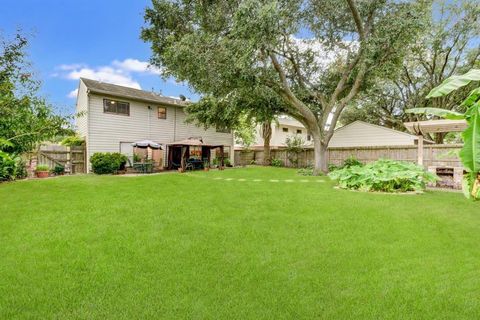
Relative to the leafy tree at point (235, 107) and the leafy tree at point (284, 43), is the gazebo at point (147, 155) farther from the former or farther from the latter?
the leafy tree at point (284, 43)

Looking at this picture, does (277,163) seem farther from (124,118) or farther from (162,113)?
(124,118)

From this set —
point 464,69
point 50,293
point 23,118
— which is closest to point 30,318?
point 50,293

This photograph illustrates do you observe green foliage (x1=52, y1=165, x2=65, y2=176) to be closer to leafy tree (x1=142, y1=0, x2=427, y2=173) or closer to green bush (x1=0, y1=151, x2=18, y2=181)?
leafy tree (x1=142, y1=0, x2=427, y2=173)

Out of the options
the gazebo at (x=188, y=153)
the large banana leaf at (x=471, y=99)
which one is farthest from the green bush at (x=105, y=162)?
the large banana leaf at (x=471, y=99)

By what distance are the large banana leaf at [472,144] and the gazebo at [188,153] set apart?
16606 mm

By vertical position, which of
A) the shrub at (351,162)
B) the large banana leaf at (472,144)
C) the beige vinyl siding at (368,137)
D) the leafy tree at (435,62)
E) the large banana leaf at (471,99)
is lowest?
the shrub at (351,162)

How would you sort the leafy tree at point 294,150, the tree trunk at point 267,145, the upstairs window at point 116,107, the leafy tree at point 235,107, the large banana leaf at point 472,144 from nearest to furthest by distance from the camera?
the large banana leaf at point 472,144 < the leafy tree at point 235,107 < the upstairs window at point 116,107 < the leafy tree at point 294,150 < the tree trunk at point 267,145

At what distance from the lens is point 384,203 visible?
702 cm

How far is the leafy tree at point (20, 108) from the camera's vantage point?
7.40ft

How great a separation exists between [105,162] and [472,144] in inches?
627

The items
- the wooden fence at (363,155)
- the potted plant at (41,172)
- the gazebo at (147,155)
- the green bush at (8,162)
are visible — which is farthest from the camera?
the gazebo at (147,155)

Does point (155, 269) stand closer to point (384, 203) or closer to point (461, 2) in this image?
point (384, 203)

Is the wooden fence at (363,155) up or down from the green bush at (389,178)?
up

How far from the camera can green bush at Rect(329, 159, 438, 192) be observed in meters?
8.84
